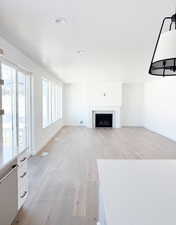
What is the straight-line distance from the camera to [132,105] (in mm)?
10109

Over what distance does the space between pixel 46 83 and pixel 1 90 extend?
371cm

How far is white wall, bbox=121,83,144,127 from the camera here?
10047mm

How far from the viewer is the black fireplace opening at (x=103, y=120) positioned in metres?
9.98

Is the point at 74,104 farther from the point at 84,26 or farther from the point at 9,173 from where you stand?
the point at 9,173

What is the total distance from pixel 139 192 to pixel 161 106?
23.5 feet

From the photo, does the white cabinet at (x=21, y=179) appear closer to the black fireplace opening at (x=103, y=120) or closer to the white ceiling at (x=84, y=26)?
the white ceiling at (x=84, y=26)

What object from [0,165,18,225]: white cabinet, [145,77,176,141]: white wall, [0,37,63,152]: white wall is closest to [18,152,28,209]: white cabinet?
[0,165,18,225]: white cabinet

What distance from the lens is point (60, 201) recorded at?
258 cm

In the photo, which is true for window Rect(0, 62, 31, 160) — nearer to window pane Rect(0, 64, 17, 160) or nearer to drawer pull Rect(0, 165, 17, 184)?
window pane Rect(0, 64, 17, 160)

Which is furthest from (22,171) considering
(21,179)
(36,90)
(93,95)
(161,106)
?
(93,95)

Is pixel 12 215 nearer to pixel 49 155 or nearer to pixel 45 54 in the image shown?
pixel 49 155

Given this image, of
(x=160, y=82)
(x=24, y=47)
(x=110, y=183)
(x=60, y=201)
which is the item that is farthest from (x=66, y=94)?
(x=110, y=183)

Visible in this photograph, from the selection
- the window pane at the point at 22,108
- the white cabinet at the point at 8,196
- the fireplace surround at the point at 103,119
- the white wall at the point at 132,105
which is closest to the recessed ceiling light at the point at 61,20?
the white cabinet at the point at 8,196

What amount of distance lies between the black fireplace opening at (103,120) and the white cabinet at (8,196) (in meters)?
8.13
